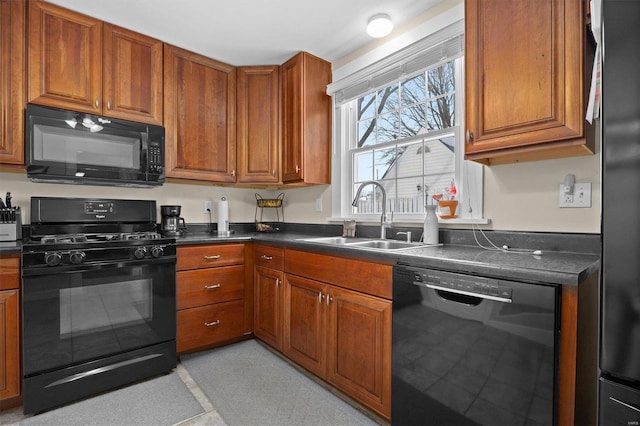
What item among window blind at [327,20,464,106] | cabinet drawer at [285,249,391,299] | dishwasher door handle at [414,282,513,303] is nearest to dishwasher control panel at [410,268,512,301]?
dishwasher door handle at [414,282,513,303]

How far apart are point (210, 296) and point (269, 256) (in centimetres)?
55

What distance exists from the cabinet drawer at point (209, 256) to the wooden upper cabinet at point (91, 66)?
1057 millimetres

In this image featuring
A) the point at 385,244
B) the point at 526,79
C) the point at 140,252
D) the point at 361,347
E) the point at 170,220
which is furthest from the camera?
the point at 170,220

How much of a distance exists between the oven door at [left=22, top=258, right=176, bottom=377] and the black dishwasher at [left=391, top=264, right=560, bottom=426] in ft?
5.17

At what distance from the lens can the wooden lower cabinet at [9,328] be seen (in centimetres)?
174

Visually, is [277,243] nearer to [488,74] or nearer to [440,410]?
[440,410]

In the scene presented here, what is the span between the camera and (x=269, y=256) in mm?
2463

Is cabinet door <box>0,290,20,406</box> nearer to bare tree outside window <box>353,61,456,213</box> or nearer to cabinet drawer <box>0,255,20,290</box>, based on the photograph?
cabinet drawer <box>0,255,20,290</box>

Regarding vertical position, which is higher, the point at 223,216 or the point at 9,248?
the point at 223,216

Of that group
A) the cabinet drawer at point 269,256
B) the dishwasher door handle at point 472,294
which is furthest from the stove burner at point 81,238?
the dishwasher door handle at point 472,294

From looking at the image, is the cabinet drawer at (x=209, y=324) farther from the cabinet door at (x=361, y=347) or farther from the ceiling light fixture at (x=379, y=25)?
the ceiling light fixture at (x=379, y=25)

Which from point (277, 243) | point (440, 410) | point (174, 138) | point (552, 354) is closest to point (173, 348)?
point (277, 243)

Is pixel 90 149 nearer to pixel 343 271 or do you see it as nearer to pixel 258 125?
pixel 258 125

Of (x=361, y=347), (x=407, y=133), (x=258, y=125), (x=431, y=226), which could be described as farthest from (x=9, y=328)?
(x=407, y=133)
